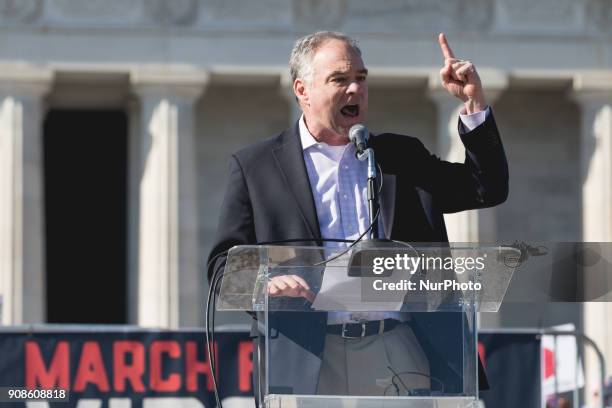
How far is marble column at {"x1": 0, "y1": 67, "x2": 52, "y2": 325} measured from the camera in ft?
127

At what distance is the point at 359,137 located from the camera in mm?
7867

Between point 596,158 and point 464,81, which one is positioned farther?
point 596,158

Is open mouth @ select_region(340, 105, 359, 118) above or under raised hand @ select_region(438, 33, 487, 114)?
under

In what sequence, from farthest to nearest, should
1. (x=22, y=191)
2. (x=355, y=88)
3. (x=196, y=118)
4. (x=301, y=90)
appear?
(x=196, y=118)
(x=22, y=191)
(x=301, y=90)
(x=355, y=88)

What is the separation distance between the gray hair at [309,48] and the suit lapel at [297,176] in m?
0.32

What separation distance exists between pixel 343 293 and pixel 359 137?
0.81 meters

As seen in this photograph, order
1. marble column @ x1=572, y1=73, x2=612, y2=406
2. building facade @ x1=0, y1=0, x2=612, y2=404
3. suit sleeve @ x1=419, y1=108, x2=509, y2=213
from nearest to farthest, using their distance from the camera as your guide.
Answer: suit sleeve @ x1=419, y1=108, x2=509, y2=213, building facade @ x1=0, y1=0, x2=612, y2=404, marble column @ x1=572, y1=73, x2=612, y2=406

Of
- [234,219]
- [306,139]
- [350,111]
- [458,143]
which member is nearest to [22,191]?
[458,143]

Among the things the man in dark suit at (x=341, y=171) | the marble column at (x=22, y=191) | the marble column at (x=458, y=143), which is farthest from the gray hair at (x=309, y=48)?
the marble column at (x=458, y=143)

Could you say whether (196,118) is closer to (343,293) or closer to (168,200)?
(168,200)

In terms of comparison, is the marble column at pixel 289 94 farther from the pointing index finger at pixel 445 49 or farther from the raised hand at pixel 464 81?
the raised hand at pixel 464 81

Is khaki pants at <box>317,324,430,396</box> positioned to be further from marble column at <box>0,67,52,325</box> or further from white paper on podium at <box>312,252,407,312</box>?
marble column at <box>0,67,52,325</box>

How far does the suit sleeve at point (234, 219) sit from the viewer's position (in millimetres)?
8070

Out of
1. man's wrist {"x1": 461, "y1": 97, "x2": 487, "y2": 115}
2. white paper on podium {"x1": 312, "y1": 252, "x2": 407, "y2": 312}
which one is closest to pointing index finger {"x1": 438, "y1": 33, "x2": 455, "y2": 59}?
man's wrist {"x1": 461, "y1": 97, "x2": 487, "y2": 115}
